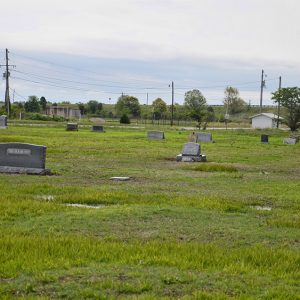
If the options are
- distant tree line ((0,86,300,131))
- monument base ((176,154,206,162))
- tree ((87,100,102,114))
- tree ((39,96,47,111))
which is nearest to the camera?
monument base ((176,154,206,162))

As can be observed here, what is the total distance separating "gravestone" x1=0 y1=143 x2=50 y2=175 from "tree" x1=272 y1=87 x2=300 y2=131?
225ft

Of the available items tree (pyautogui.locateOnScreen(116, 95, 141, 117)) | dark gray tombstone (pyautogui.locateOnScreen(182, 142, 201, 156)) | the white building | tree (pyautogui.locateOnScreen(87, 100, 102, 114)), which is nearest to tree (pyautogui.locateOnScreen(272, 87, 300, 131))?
the white building

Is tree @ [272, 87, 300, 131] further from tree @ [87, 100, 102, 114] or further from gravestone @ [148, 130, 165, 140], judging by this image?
tree @ [87, 100, 102, 114]

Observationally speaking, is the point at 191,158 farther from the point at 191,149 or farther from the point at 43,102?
the point at 43,102

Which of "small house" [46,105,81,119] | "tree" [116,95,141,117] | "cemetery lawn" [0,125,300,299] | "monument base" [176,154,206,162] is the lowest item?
"monument base" [176,154,206,162]

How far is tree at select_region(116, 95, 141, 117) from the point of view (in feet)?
445

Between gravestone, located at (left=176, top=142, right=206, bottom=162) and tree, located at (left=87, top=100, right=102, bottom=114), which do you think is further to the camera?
tree, located at (left=87, top=100, right=102, bottom=114)

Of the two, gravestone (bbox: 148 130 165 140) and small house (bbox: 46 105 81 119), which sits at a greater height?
small house (bbox: 46 105 81 119)

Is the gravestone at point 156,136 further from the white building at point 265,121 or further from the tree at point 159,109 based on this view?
the tree at point 159,109

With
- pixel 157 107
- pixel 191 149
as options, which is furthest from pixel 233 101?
pixel 191 149

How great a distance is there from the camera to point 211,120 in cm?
12475

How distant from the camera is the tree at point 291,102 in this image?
84438 mm

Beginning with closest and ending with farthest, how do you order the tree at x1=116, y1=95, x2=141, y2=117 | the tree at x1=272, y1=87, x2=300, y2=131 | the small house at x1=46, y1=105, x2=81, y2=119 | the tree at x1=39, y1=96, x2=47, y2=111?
the tree at x1=272, y1=87, x2=300, y2=131, the small house at x1=46, y1=105, x2=81, y2=119, the tree at x1=116, y1=95, x2=141, y2=117, the tree at x1=39, y1=96, x2=47, y2=111

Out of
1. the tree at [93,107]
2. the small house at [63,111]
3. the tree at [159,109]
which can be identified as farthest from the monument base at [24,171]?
the tree at [93,107]
